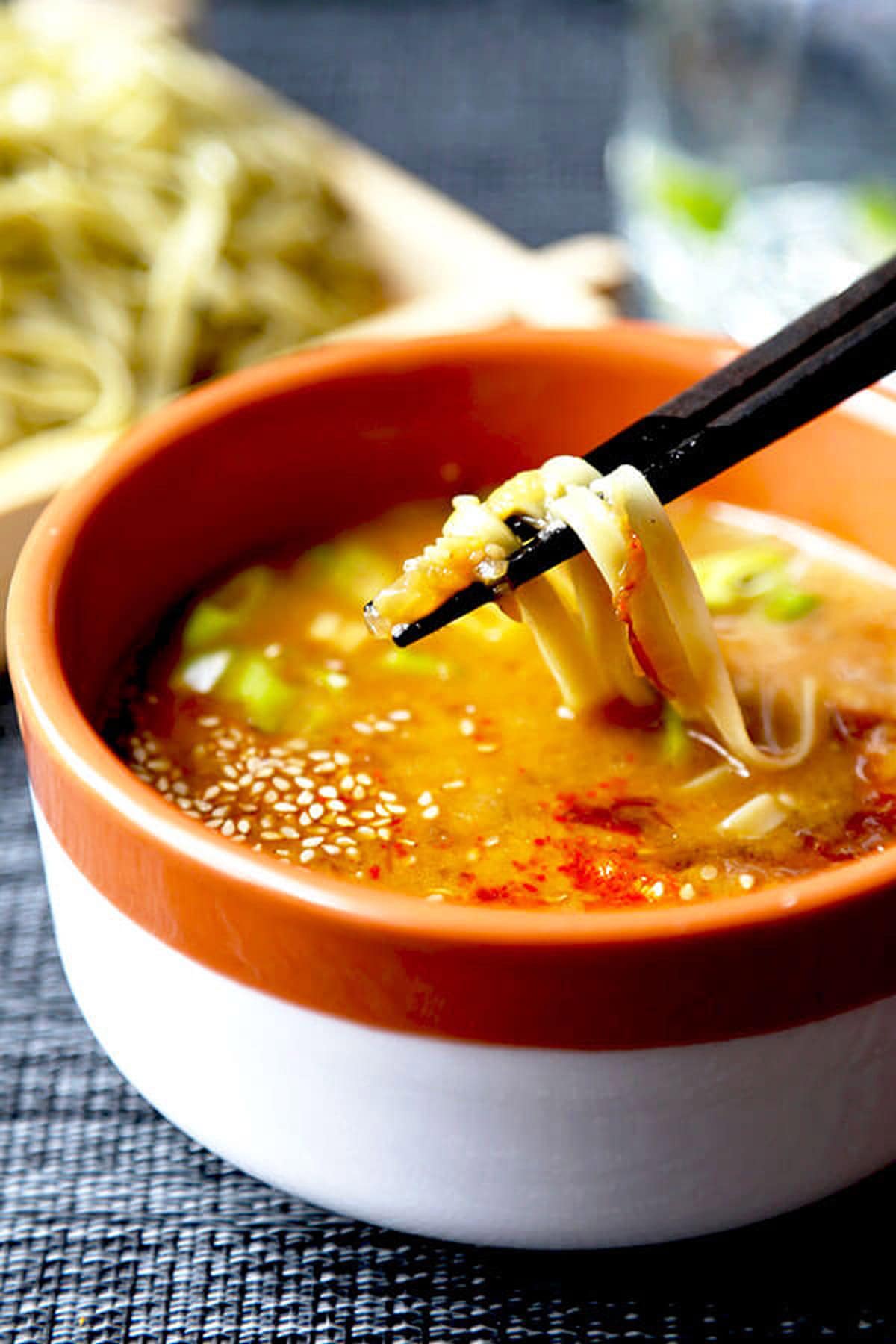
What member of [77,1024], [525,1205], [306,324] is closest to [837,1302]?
[525,1205]

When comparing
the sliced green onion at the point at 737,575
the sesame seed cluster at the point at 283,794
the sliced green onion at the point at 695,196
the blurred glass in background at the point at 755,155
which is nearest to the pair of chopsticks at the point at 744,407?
the sesame seed cluster at the point at 283,794

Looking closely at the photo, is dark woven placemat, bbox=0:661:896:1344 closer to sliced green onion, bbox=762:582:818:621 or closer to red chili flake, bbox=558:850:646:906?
red chili flake, bbox=558:850:646:906

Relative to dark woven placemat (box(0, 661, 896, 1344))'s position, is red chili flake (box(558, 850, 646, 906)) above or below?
above

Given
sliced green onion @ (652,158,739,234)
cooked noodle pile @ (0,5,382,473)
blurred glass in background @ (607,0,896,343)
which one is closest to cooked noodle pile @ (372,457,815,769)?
cooked noodle pile @ (0,5,382,473)

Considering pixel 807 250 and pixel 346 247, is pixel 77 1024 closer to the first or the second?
pixel 346 247

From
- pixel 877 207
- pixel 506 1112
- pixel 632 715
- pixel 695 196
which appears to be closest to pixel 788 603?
pixel 632 715

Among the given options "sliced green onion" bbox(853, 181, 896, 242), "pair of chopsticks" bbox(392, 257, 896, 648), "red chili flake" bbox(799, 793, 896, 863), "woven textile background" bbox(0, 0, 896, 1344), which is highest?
"pair of chopsticks" bbox(392, 257, 896, 648)

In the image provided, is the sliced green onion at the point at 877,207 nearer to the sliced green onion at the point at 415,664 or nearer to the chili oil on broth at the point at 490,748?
the chili oil on broth at the point at 490,748
